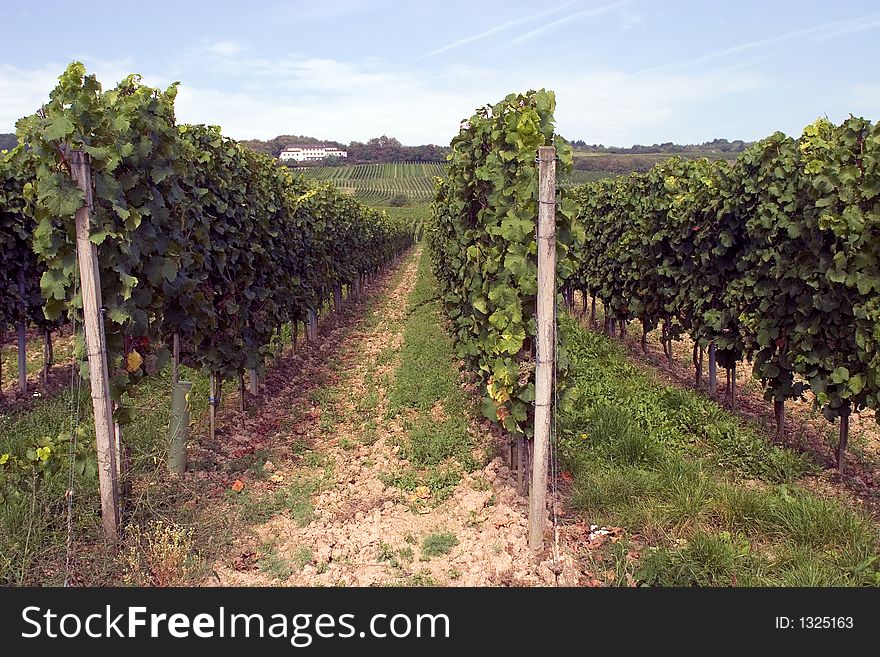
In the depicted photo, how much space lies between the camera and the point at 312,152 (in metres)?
143

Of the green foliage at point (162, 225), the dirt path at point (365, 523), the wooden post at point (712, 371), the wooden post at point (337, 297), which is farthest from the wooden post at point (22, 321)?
the wooden post at point (712, 371)

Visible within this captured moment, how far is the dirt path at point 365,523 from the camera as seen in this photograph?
4.31 m

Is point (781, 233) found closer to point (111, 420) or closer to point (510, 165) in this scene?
point (510, 165)

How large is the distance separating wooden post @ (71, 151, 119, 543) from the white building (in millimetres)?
133537

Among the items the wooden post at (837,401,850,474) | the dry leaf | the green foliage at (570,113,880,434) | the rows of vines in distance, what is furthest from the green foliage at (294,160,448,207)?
the dry leaf

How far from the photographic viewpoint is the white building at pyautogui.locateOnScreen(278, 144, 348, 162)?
436 feet

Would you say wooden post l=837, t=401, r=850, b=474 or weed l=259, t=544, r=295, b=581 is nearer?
weed l=259, t=544, r=295, b=581

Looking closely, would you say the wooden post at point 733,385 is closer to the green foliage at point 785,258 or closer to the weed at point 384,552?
the green foliage at point 785,258

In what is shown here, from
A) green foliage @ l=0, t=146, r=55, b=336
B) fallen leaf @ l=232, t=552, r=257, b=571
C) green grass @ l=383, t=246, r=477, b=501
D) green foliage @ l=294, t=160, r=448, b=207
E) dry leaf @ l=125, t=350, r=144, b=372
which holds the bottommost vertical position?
fallen leaf @ l=232, t=552, r=257, b=571

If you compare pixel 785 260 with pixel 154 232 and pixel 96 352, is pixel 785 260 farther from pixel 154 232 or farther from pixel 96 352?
pixel 96 352

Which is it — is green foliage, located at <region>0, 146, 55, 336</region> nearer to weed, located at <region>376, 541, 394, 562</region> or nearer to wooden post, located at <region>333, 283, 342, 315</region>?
weed, located at <region>376, 541, 394, 562</region>

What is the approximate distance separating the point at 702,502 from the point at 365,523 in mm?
2823

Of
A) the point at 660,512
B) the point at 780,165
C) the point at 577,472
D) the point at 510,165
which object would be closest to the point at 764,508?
the point at 660,512

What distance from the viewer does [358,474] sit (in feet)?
20.1
